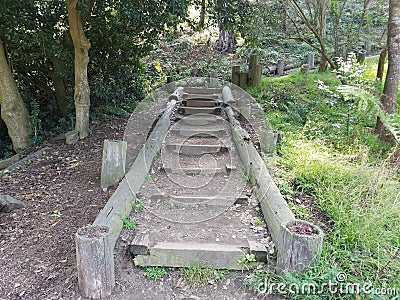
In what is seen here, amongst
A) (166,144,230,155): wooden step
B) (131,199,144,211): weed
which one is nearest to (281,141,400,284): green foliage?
(166,144,230,155): wooden step

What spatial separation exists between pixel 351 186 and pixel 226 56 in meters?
12.1

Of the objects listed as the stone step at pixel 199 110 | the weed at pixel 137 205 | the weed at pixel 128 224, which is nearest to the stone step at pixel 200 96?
the stone step at pixel 199 110

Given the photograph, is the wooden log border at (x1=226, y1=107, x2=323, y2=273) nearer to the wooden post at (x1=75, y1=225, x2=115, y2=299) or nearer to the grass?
the grass

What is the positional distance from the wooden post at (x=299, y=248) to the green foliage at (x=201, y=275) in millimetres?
548

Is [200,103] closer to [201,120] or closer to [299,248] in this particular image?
[201,120]

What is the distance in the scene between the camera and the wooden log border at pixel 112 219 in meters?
2.42

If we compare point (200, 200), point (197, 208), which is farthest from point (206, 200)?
point (197, 208)

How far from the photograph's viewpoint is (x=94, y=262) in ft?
7.91

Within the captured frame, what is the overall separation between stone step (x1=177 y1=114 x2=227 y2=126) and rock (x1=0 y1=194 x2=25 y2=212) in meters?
3.49

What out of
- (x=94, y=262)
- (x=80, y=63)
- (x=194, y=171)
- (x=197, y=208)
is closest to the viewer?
(x=94, y=262)

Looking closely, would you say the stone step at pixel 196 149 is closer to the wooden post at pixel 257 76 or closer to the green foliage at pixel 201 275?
the green foliage at pixel 201 275

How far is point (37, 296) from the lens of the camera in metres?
2.50

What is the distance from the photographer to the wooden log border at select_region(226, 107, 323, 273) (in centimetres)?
251

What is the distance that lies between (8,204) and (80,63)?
3.17m
